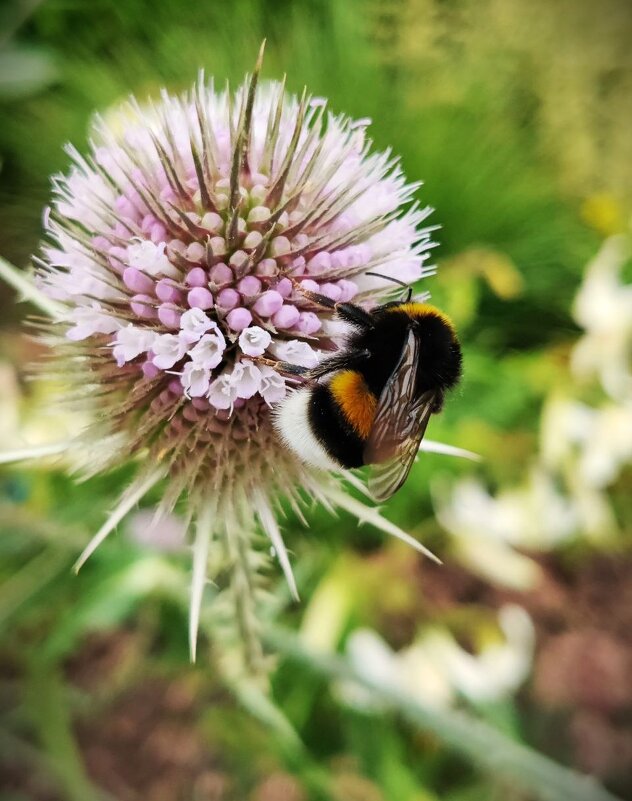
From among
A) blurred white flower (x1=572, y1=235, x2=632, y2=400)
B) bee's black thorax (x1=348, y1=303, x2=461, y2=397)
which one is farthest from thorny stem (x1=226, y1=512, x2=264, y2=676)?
blurred white flower (x1=572, y1=235, x2=632, y2=400)

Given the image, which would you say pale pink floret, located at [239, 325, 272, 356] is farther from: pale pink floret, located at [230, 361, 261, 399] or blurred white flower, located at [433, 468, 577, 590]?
blurred white flower, located at [433, 468, 577, 590]

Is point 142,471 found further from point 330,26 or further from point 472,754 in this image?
point 330,26

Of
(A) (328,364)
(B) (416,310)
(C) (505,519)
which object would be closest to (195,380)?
(A) (328,364)

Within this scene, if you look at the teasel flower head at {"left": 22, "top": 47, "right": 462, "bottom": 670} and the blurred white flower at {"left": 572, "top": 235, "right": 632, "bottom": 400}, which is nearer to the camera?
the teasel flower head at {"left": 22, "top": 47, "right": 462, "bottom": 670}

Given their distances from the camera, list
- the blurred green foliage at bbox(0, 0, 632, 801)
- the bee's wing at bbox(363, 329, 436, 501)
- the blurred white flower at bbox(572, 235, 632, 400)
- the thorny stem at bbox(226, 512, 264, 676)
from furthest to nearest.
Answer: the blurred white flower at bbox(572, 235, 632, 400)
the blurred green foliage at bbox(0, 0, 632, 801)
the thorny stem at bbox(226, 512, 264, 676)
the bee's wing at bbox(363, 329, 436, 501)

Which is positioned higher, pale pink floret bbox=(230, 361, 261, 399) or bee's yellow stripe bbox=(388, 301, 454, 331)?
bee's yellow stripe bbox=(388, 301, 454, 331)

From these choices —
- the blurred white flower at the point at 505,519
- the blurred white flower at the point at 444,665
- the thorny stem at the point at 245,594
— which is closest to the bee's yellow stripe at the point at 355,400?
the thorny stem at the point at 245,594

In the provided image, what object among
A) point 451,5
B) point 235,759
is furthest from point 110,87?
point 235,759

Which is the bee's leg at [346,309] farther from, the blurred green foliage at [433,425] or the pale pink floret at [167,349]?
the blurred green foliage at [433,425]
